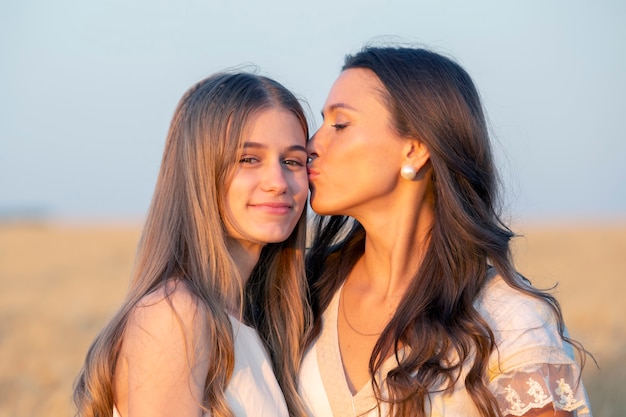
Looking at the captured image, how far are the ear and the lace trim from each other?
116cm

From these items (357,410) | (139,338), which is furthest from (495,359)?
(139,338)

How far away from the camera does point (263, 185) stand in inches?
155

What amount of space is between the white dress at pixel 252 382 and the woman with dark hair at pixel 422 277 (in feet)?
0.98

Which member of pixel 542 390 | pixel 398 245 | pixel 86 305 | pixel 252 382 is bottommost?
pixel 86 305

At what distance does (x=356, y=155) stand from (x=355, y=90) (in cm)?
39

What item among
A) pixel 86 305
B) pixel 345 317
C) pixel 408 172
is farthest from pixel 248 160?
pixel 86 305

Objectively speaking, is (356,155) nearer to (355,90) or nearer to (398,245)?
(355,90)

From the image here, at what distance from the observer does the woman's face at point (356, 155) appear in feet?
14.0

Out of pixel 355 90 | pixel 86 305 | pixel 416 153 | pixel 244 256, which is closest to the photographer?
pixel 244 256

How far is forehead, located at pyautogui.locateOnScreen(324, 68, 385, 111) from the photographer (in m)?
4.36

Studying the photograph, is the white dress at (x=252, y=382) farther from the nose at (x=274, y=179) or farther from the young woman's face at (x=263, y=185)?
the nose at (x=274, y=179)

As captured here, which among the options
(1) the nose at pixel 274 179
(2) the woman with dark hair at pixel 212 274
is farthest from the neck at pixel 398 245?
(1) the nose at pixel 274 179

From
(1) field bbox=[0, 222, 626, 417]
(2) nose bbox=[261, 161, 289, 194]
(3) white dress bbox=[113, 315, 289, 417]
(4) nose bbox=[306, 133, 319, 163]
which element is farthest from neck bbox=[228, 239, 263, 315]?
(1) field bbox=[0, 222, 626, 417]

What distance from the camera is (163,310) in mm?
3461
